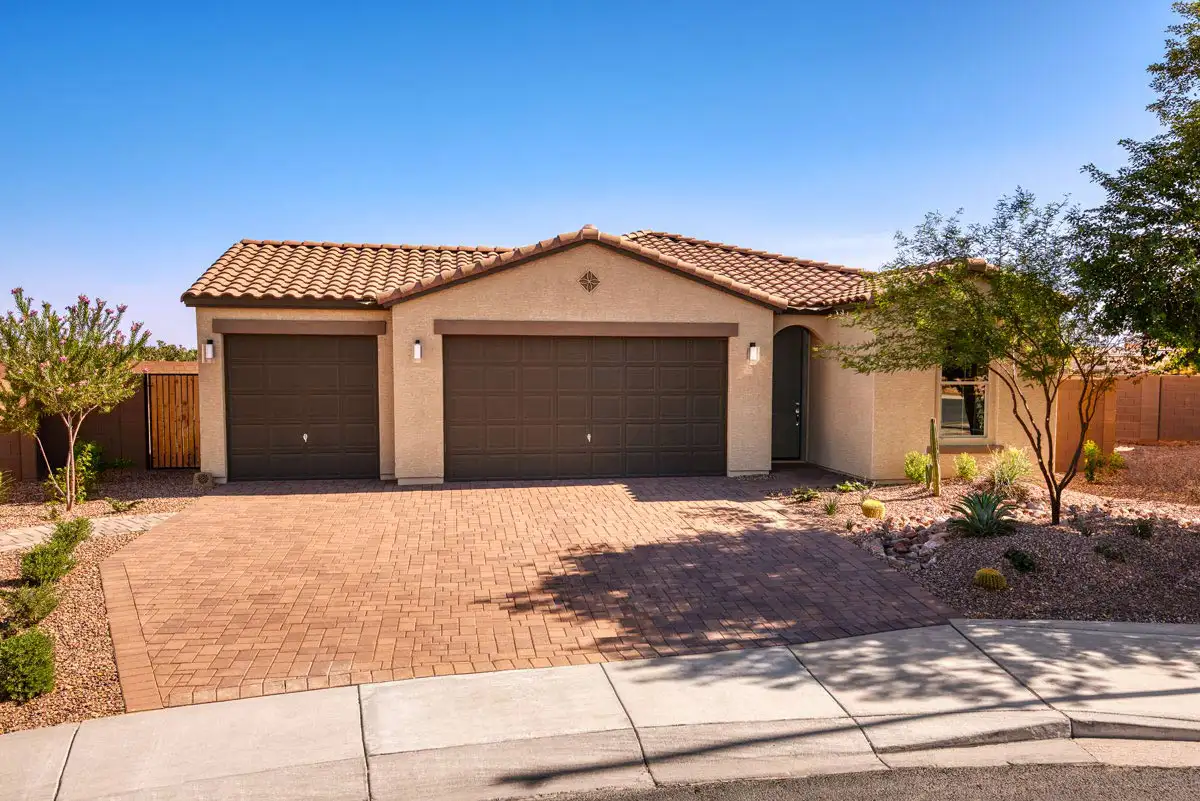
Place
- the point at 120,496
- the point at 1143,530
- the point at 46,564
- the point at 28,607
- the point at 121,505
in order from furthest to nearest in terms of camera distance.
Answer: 1. the point at 120,496
2. the point at 121,505
3. the point at 1143,530
4. the point at 46,564
5. the point at 28,607

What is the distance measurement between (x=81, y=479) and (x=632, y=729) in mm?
11310

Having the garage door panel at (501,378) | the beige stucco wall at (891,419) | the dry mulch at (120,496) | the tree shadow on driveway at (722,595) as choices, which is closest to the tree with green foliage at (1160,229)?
the tree shadow on driveway at (722,595)

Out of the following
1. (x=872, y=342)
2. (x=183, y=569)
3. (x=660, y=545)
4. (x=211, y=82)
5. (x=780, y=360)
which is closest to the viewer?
(x=183, y=569)

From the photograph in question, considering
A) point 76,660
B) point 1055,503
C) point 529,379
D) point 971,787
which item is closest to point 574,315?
point 529,379

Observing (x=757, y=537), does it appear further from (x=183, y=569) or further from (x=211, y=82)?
(x=211, y=82)

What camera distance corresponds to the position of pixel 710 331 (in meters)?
13.9

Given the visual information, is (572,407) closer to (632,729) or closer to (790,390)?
(790,390)

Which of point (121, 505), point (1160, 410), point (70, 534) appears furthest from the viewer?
point (1160, 410)

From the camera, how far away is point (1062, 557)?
777cm

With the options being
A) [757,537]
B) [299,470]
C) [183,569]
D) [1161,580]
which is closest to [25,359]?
[299,470]

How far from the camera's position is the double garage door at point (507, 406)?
13.4m

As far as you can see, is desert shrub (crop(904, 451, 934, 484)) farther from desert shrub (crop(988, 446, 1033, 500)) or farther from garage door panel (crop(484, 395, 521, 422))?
garage door panel (crop(484, 395, 521, 422))

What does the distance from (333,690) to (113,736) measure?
1.24 m

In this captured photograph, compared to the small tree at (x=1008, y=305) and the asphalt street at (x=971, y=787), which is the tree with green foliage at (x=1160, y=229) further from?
the asphalt street at (x=971, y=787)
